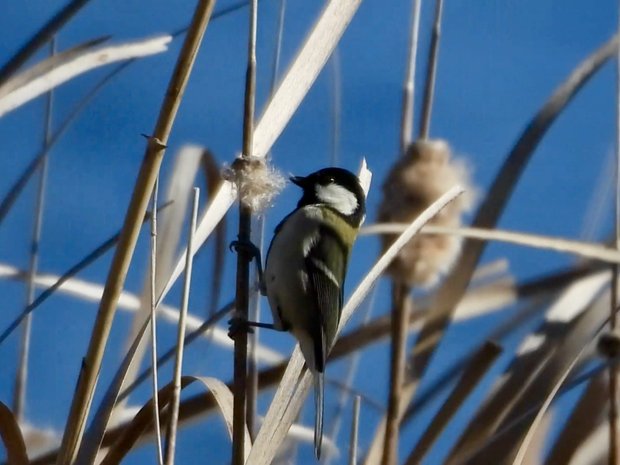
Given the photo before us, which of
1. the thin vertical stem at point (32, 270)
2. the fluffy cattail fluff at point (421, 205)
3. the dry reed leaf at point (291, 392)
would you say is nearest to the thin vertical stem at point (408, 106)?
the fluffy cattail fluff at point (421, 205)

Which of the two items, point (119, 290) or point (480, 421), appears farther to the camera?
point (480, 421)

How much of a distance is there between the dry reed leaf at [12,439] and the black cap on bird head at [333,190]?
0.96 m

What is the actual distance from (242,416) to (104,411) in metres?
0.18

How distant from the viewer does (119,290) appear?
136cm

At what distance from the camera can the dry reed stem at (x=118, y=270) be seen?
4.45 ft

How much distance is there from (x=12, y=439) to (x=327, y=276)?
807 mm

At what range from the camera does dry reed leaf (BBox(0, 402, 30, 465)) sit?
145 centimetres

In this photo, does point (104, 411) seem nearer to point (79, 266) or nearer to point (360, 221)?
point (79, 266)

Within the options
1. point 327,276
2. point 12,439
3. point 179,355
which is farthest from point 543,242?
point 12,439

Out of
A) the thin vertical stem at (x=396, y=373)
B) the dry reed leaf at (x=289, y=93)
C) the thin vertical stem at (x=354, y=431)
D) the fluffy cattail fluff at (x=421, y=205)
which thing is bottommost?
the thin vertical stem at (x=354, y=431)

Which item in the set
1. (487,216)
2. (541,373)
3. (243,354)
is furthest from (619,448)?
(243,354)

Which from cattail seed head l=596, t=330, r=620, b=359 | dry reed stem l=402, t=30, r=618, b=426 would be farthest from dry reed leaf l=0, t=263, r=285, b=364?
cattail seed head l=596, t=330, r=620, b=359

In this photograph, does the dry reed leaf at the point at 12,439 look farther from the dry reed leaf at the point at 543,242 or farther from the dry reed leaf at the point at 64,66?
the dry reed leaf at the point at 543,242

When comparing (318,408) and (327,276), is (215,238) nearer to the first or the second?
(327,276)
